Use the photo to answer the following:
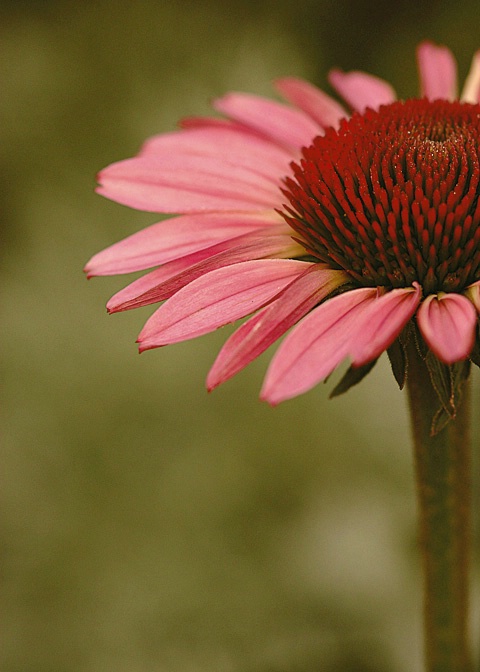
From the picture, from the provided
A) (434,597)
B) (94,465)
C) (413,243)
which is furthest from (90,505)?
(413,243)

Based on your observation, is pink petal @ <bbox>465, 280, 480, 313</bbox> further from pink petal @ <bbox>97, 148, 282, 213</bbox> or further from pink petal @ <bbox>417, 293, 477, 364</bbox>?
pink petal @ <bbox>97, 148, 282, 213</bbox>

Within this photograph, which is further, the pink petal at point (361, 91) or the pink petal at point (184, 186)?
the pink petal at point (361, 91)

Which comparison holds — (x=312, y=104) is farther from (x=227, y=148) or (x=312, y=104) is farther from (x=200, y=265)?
(x=200, y=265)

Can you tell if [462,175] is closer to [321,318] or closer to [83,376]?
[321,318]

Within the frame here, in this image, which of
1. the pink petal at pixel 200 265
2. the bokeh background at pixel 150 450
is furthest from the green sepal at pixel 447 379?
the bokeh background at pixel 150 450

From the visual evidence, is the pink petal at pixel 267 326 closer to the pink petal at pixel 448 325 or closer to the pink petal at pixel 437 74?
the pink petal at pixel 448 325

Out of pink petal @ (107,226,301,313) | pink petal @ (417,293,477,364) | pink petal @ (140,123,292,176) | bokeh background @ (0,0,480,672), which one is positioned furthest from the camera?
bokeh background @ (0,0,480,672)

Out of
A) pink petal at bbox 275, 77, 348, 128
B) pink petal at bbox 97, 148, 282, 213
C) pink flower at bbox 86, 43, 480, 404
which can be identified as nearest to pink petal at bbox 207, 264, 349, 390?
pink flower at bbox 86, 43, 480, 404
